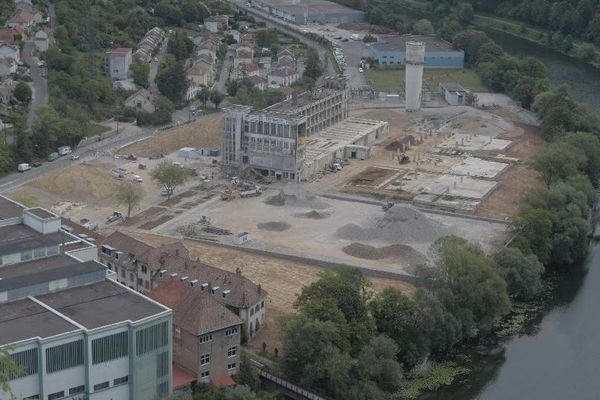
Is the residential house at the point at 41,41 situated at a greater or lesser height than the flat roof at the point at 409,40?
greater

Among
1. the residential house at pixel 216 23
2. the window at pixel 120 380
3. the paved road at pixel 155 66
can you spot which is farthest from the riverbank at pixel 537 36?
the window at pixel 120 380

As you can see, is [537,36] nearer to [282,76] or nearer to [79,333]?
[282,76]

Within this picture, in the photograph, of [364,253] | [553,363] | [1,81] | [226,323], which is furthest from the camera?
[1,81]

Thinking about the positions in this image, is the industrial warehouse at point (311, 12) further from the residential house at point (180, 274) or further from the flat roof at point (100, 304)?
the flat roof at point (100, 304)

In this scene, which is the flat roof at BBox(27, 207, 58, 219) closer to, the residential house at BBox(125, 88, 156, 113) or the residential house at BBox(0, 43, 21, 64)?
the residential house at BBox(125, 88, 156, 113)

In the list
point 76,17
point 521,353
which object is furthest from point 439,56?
point 521,353

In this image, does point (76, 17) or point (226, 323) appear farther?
point (76, 17)

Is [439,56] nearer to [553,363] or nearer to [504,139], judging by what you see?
[504,139]

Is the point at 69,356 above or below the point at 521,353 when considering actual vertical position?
above
